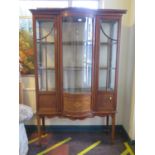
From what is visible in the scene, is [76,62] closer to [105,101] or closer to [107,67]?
[107,67]

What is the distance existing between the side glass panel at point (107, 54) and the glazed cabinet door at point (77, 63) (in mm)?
170

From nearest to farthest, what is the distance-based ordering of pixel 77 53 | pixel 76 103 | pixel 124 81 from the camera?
pixel 76 103, pixel 77 53, pixel 124 81

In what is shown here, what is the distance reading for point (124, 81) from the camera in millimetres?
3178

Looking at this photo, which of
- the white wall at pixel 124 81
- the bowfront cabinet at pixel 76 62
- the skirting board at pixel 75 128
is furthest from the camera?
the skirting board at pixel 75 128

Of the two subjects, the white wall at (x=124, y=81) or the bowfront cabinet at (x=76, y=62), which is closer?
the bowfront cabinet at (x=76, y=62)

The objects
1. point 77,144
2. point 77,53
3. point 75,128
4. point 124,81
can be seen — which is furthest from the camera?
point 75,128

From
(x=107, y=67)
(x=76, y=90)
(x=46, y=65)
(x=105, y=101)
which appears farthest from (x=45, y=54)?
(x=105, y=101)

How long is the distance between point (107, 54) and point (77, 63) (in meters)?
0.46

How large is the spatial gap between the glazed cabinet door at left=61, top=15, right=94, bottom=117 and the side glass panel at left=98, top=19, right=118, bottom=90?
170 millimetres

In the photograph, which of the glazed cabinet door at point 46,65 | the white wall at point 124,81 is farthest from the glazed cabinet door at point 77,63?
the white wall at point 124,81

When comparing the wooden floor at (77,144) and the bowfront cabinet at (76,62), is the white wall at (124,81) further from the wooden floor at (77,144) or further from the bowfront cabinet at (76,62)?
the bowfront cabinet at (76,62)

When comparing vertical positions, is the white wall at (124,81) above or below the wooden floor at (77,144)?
above

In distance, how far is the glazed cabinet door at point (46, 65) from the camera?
2602 millimetres
